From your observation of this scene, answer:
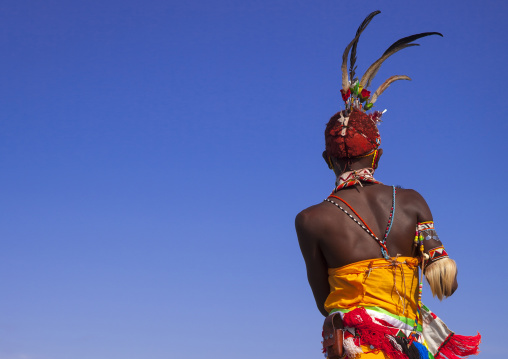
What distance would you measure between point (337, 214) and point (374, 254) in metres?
0.39

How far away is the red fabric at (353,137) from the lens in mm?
5676

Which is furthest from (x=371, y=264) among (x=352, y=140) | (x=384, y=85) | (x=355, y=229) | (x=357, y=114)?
(x=384, y=85)

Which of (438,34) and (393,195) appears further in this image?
(438,34)

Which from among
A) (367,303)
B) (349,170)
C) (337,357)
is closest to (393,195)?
(349,170)

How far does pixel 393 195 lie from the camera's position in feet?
17.9

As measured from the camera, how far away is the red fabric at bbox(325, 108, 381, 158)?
568 cm

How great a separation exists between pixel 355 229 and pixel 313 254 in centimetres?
37

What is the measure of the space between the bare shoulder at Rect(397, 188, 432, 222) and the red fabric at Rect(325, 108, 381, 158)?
0.44 metres

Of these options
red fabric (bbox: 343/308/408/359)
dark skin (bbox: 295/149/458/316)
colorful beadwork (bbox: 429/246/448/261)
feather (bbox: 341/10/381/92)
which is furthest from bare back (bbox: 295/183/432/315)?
feather (bbox: 341/10/381/92)

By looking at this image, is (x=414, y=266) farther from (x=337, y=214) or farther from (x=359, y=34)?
(x=359, y=34)

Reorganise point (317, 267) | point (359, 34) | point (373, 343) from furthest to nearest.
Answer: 1. point (359, 34)
2. point (317, 267)
3. point (373, 343)

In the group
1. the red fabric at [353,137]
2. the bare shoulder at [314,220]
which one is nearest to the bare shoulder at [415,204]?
the red fabric at [353,137]

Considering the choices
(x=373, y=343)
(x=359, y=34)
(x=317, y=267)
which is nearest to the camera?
(x=373, y=343)

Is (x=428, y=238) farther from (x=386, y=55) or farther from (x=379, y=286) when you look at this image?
(x=386, y=55)
